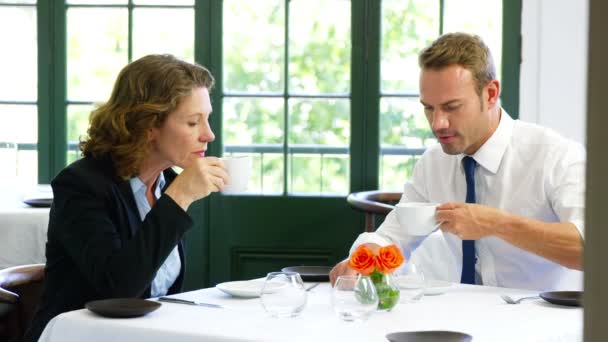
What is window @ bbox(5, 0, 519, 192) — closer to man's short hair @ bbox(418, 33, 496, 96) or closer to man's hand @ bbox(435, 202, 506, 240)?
man's short hair @ bbox(418, 33, 496, 96)

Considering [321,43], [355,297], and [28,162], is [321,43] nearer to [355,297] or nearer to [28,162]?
[28,162]

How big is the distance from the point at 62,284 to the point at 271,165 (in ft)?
7.67

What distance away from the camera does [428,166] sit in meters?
2.51

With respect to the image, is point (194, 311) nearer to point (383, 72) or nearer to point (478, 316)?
point (478, 316)

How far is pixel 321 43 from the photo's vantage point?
13.6 feet

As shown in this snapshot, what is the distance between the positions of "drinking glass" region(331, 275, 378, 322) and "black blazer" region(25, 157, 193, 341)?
48 centimetres

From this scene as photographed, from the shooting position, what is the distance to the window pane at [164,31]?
4273mm

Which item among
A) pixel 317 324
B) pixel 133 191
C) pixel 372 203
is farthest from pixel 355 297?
pixel 372 203

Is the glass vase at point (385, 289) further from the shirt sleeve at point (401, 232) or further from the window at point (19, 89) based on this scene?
the window at point (19, 89)

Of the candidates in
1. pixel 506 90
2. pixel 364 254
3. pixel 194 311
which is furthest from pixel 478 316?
pixel 506 90

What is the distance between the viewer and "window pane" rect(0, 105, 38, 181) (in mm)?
4418

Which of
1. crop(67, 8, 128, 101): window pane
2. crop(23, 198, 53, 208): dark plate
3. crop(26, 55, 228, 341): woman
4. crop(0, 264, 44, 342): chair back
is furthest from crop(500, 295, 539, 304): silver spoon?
crop(67, 8, 128, 101): window pane

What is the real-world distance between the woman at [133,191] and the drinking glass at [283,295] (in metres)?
0.36

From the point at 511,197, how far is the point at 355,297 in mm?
890
